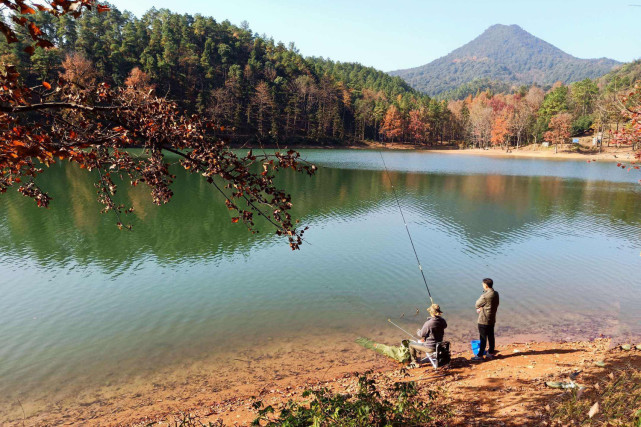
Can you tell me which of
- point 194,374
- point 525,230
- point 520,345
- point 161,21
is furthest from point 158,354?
point 161,21

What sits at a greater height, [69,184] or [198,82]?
[198,82]

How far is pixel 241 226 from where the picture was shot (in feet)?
71.0

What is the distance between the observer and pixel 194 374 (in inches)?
336

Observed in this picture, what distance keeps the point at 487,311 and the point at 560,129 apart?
3878 inches

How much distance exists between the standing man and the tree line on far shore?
243ft

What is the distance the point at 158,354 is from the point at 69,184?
98.3 feet

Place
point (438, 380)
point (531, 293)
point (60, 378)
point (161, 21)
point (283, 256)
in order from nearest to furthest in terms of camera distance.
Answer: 1. point (438, 380)
2. point (60, 378)
3. point (531, 293)
4. point (283, 256)
5. point (161, 21)

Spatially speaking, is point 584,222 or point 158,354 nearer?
point 158,354

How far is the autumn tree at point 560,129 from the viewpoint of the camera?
86.3m

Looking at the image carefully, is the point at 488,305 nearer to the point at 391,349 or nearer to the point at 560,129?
the point at 391,349

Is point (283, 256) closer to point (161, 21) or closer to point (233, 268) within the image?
point (233, 268)

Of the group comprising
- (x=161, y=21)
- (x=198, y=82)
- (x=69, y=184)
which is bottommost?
(x=69, y=184)

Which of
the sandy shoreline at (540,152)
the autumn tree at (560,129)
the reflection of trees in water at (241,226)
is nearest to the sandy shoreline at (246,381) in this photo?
the reflection of trees in water at (241,226)

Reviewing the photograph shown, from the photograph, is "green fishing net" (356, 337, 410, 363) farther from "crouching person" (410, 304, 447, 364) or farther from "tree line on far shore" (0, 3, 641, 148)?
"tree line on far shore" (0, 3, 641, 148)
